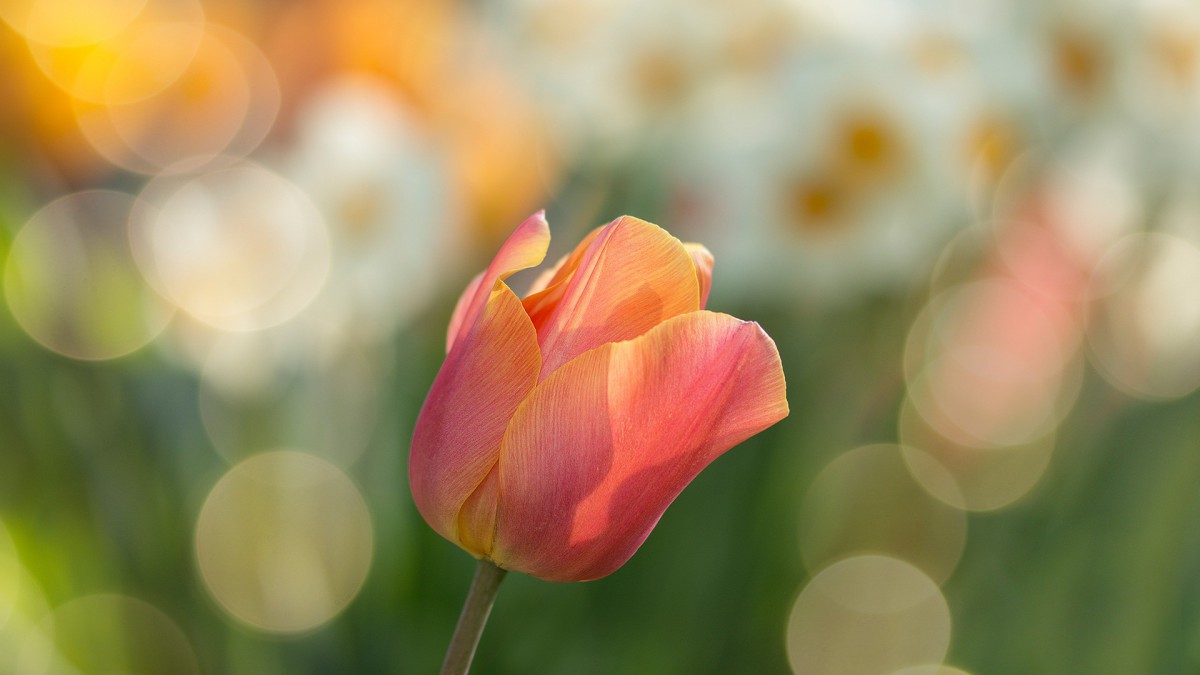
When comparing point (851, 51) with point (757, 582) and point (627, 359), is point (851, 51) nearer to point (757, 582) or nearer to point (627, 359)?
point (757, 582)

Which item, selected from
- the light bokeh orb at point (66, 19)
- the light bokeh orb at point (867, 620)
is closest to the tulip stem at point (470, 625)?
the light bokeh orb at point (867, 620)

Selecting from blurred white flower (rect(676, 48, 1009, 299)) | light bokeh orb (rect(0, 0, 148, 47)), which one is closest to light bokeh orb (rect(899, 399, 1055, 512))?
blurred white flower (rect(676, 48, 1009, 299))

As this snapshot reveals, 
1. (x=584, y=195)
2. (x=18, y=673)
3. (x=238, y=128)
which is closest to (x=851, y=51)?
(x=584, y=195)

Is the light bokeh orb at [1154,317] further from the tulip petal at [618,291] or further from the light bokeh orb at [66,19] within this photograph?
the light bokeh orb at [66,19]

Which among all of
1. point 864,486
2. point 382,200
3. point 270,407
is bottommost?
point 864,486

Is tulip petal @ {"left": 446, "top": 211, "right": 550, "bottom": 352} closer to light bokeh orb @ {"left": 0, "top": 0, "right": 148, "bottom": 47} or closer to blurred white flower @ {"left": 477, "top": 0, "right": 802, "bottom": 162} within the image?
blurred white flower @ {"left": 477, "top": 0, "right": 802, "bottom": 162}
